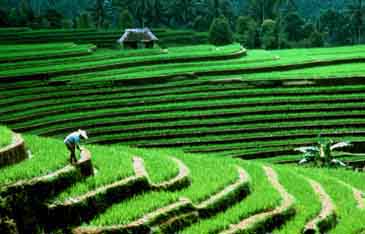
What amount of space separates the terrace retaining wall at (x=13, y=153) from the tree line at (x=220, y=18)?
38.1 m

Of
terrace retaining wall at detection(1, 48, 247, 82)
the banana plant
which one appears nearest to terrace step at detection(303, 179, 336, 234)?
the banana plant

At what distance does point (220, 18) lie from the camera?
49.0 m

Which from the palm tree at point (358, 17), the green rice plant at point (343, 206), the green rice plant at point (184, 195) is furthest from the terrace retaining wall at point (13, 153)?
the palm tree at point (358, 17)

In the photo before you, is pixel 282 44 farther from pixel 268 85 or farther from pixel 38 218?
pixel 38 218

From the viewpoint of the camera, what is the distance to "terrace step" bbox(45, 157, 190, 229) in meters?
6.86

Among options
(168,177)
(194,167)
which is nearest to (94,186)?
(168,177)

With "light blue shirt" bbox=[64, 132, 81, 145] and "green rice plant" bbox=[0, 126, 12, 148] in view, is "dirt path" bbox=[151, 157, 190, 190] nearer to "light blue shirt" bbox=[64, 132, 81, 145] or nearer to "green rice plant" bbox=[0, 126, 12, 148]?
"light blue shirt" bbox=[64, 132, 81, 145]

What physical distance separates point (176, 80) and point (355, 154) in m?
8.70

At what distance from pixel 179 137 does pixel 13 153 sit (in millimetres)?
11880

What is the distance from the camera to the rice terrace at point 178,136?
721cm

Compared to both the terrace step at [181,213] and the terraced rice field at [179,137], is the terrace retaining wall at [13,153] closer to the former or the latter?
the terraced rice field at [179,137]

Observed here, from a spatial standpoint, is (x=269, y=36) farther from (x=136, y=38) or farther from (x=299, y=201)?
→ (x=299, y=201)

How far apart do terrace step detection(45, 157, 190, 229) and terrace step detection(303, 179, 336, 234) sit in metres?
1.88

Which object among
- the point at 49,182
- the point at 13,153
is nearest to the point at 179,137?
the point at 13,153
